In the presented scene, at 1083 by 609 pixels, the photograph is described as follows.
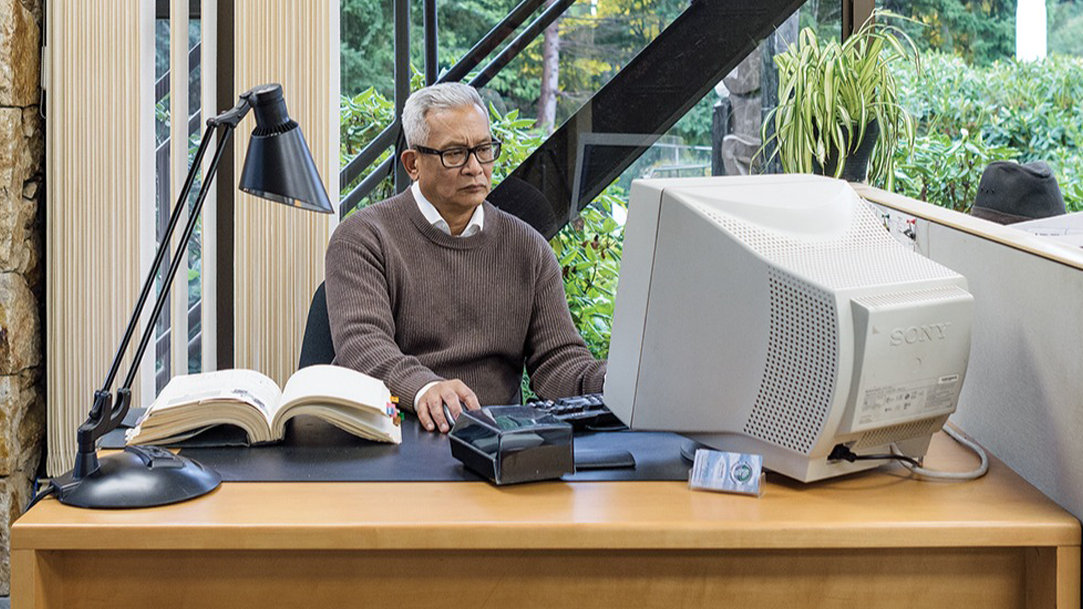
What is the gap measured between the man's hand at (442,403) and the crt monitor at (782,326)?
35cm

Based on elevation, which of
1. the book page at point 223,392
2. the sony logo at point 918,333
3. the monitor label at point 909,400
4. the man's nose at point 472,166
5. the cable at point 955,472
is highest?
the man's nose at point 472,166

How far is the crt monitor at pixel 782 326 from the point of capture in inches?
56.1

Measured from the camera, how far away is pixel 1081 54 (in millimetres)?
3789

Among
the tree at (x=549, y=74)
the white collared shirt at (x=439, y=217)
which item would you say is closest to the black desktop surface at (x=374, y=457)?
the white collared shirt at (x=439, y=217)

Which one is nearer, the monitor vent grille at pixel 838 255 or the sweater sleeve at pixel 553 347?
the monitor vent grille at pixel 838 255

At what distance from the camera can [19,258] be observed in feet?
9.04

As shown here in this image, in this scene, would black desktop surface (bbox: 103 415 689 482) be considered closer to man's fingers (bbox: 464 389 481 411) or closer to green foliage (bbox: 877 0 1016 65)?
man's fingers (bbox: 464 389 481 411)

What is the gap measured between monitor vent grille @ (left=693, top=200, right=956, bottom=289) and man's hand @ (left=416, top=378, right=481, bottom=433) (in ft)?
1.90

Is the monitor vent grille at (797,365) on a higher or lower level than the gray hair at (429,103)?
lower

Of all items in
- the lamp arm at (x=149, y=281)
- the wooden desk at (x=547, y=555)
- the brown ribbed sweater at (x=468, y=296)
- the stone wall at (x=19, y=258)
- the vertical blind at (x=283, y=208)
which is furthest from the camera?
the vertical blind at (x=283, y=208)

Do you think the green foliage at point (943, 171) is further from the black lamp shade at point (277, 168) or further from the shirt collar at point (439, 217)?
the black lamp shade at point (277, 168)

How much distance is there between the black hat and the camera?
2389 millimetres

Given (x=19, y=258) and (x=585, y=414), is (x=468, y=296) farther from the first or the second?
(x=19, y=258)

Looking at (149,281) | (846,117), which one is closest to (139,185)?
(149,281)
